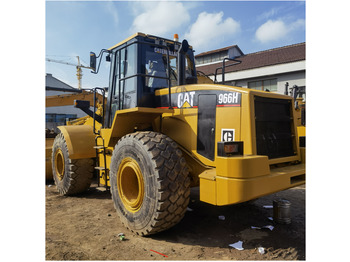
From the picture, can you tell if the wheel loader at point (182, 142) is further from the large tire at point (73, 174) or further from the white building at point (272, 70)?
the white building at point (272, 70)

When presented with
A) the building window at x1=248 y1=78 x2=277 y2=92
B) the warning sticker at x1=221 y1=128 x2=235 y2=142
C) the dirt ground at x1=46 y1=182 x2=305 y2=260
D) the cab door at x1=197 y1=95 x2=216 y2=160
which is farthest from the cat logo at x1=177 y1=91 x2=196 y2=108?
the building window at x1=248 y1=78 x2=277 y2=92

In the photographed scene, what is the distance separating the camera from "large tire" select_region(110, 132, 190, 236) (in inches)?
126

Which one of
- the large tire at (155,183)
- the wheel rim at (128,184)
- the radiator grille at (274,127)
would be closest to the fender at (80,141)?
the wheel rim at (128,184)

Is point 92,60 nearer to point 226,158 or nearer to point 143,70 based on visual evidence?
point 143,70

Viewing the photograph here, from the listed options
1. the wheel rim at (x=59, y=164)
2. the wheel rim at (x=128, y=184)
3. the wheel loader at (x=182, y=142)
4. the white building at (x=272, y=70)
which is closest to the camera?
the wheel loader at (x=182, y=142)

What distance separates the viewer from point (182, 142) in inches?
152

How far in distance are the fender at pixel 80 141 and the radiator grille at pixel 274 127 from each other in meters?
3.39

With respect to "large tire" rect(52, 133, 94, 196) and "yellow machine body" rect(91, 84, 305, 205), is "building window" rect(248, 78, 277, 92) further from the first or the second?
"yellow machine body" rect(91, 84, 305, 205)

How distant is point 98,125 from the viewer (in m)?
5.70

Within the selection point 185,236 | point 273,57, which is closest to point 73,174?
point 185,236

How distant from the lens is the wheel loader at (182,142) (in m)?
2.98

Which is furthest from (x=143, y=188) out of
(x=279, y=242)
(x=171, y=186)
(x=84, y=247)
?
(x=279, y=242)

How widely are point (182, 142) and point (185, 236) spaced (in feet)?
4.19

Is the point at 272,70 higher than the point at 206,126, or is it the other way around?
the point at 272,70
